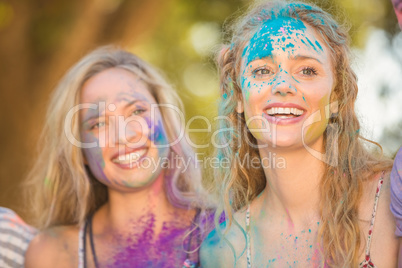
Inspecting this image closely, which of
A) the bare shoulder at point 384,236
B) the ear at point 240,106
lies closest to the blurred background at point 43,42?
A: the ear at point 240,106

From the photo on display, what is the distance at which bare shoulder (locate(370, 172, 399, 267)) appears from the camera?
2256mm

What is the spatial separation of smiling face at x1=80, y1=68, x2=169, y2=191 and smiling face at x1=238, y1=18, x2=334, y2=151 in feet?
2.47

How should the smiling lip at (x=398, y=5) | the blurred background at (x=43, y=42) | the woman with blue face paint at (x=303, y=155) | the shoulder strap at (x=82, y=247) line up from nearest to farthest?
the smiling lip at (x=398, y=5) → the woman with blue face paint at (x=303, y=155) → the shoulder strap at (x=82, y=247) → the blurred background at (x=43, y=42)

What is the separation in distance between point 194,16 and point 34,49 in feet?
6.26

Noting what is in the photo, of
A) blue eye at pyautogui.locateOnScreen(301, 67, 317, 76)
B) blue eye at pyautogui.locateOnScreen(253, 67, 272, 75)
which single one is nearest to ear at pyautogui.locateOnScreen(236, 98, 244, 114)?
blue eye at pyautogui.locateOnScreen(253, 67, 272, 75)

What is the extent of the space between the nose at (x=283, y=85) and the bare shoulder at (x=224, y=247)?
0.77 metres

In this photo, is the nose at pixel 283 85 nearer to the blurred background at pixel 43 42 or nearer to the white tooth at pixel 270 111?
the white tooth at pixel 270 111

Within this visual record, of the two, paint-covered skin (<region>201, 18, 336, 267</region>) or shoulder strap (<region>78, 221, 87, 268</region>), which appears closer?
paint-covered skin (<region>201, 18, 336, 267</region>)

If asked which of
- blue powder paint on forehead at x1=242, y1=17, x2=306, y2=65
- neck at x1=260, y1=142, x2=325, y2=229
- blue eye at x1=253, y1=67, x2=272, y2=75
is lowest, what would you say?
neck at x1=260, y1=142, x2=325, y2=229

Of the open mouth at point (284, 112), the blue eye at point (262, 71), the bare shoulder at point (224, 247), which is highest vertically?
the blue eye at point (262, 71)

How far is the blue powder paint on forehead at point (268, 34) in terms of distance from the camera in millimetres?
2557

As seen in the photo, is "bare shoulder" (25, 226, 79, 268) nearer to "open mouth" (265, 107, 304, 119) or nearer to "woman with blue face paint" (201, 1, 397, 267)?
"woman with blue face paint" (201, 1, 397, 267)

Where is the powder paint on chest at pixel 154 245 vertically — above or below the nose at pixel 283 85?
below

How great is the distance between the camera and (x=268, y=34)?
102 inches
